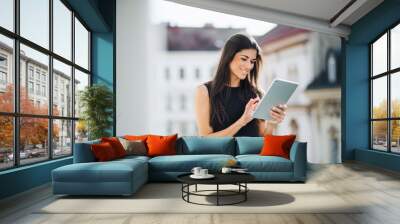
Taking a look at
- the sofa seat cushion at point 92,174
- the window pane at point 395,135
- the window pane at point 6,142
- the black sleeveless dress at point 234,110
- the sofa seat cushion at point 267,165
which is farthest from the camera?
the black sleeveless dress at point 234,110

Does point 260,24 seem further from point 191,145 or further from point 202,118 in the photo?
point 191,145

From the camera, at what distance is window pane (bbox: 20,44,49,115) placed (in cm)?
532

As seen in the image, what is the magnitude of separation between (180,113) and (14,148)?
3.95 meters

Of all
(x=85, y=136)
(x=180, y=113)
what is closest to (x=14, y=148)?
(x=85, y=136)

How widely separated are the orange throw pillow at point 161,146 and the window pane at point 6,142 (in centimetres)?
234

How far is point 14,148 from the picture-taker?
200 inches

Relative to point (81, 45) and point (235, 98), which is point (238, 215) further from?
point (81, 45)

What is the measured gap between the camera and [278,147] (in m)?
6.41

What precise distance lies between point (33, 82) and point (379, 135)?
729 cm

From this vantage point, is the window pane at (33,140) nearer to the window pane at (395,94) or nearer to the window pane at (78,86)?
the window pane at (78,86)

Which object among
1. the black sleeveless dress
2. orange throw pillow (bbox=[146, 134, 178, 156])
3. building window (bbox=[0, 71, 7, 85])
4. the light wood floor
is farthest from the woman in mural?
building window (bbox=[0, 71, 7, 85])

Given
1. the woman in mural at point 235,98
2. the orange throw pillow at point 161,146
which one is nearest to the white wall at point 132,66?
the woman in mural at point 235,98

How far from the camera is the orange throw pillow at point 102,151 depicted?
221 inches

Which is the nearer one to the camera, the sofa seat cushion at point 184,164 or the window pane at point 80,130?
the sofa seat cushion at point 184,164
